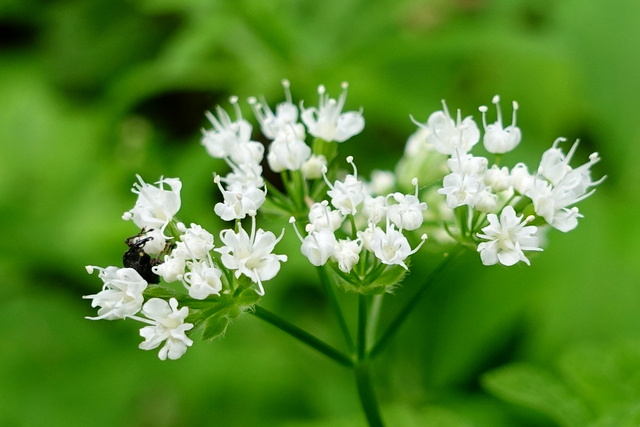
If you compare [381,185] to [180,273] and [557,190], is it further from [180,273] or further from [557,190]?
[180,273]

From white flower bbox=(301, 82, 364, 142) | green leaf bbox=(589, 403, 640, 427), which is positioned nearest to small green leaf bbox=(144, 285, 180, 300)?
white flower bbox=(301, 82, 364, 142)

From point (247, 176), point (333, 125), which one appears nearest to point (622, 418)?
point (333, 125)

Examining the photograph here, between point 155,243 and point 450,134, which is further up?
point 450,134

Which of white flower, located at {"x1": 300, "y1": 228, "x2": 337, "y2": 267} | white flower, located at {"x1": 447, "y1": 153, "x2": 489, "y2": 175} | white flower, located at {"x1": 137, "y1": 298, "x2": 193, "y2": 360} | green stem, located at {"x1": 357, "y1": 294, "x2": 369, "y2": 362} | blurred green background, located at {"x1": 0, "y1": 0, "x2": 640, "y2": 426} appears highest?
white flower, located at {"x1": 447, "y1": 153, "x2": 489, "y2": 175}

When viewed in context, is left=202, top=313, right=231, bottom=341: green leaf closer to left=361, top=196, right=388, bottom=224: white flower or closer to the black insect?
the black insect

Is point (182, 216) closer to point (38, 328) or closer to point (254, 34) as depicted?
point (38, 328)
